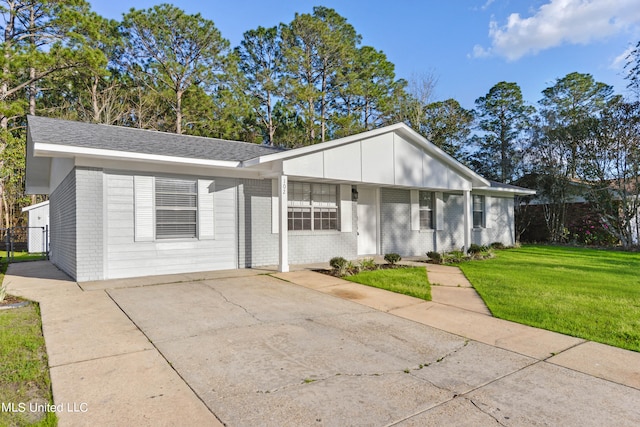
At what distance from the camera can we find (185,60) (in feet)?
72.7

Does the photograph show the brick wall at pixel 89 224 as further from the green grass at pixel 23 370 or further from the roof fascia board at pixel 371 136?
the roof fascia board at pixel 371 136

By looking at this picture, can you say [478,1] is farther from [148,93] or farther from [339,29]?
[148,93]

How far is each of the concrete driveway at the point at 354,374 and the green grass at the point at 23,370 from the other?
0.16 metres

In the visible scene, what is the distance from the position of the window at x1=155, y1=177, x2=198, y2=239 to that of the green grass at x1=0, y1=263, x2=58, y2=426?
3.74 meters

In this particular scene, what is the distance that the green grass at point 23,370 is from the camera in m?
2.61

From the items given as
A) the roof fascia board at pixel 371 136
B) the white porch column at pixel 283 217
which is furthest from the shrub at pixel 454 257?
the white porch column at pixel 283 217

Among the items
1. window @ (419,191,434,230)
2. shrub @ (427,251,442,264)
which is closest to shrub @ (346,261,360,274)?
shrub @ (427,251,442,264)

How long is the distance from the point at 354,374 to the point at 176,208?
6.72 meters

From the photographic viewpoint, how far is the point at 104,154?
7402mm

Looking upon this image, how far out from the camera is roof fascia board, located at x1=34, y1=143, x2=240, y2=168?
22.6 feet

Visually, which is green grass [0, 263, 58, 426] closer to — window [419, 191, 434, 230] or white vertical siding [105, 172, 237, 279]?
white vertical siding [105, 172, 237, 279]

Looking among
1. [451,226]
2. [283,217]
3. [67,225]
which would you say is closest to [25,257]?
[67,225]

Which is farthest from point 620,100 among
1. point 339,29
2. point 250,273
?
point 250,273

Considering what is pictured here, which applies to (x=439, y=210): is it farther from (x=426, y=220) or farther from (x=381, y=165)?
(x=381, y=165)
